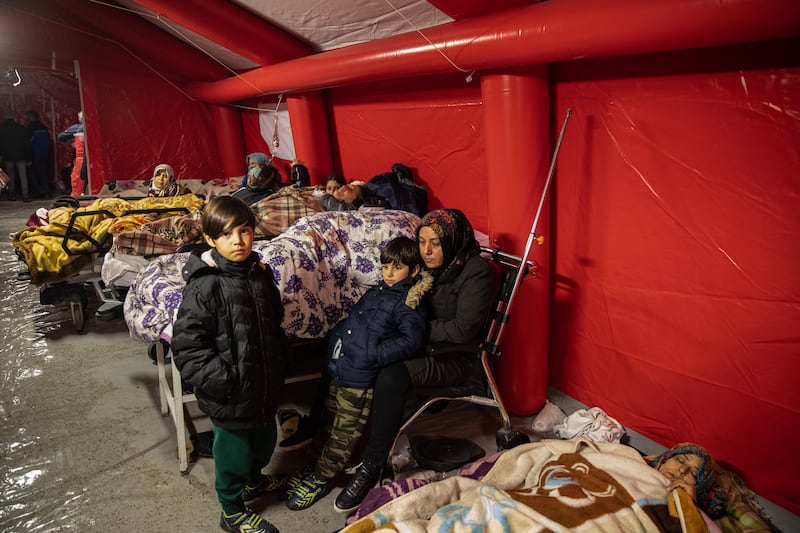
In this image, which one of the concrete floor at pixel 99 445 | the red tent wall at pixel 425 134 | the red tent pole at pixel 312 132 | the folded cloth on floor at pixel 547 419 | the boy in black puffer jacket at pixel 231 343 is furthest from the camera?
the red tent pole at pixel 312 132

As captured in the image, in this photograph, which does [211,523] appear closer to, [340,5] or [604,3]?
[604,3]

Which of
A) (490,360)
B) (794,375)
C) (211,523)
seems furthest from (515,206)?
(211,523)

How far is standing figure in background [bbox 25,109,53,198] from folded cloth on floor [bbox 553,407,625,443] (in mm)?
9726

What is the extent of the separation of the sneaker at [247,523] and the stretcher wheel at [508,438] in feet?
3.47

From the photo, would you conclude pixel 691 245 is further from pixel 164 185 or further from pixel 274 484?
pixel 164 185

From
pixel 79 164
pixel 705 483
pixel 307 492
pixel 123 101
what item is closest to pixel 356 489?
pixel 307 492

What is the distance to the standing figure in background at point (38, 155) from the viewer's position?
28.5 feet

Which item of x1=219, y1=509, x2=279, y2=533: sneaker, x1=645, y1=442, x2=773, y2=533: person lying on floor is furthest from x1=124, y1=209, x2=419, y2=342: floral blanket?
x1=645, y1=442, x2=773, y2=533: person lying on floor

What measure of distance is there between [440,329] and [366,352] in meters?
0.34

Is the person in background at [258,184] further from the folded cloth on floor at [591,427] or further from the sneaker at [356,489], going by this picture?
the folded cloth on floor at [591,427]

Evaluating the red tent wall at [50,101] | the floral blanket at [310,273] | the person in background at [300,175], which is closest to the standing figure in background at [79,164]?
the person in background at [300,175]

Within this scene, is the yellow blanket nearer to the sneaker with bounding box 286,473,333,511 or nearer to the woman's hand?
the sneaker with bounding box 286,473,333,511

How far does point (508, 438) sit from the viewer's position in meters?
2.34

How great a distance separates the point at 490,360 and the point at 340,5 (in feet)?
7.38
